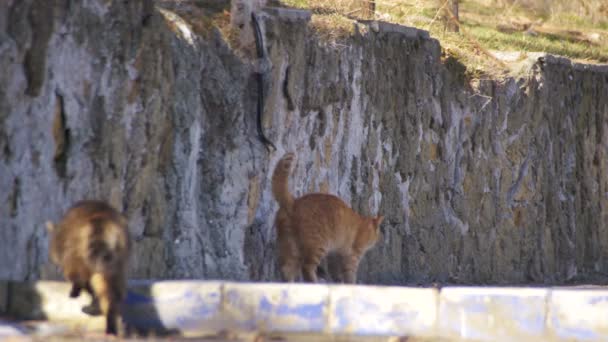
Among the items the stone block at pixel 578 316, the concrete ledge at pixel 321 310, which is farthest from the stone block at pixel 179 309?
the stone block at pixel 578 316

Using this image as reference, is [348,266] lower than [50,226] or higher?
lower

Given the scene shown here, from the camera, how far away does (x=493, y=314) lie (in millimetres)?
7879

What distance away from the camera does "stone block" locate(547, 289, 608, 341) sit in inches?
299

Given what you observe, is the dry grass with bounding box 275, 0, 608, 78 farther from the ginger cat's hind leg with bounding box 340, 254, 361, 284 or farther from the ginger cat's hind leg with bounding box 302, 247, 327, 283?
the ginger cat's hind leg with bounding box 302, 247, 327, 283

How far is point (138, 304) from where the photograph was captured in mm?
7816

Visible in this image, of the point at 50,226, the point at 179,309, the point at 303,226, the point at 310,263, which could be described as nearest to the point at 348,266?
the point at 310,263

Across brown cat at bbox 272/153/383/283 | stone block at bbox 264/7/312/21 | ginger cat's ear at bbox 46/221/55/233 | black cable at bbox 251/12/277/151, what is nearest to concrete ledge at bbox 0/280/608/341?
ginger cat's ear at bbox 46/221/55/233

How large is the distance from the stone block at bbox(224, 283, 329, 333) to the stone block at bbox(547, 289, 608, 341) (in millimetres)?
1491

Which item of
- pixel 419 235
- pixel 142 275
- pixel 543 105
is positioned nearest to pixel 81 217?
pixel 142 275

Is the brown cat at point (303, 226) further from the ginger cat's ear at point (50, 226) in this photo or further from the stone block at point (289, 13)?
the ginger cat's ear at point (50, 226)

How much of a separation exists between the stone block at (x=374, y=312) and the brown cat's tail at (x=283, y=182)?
283 centimetres

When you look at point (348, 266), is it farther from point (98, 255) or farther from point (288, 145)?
point (98, 255)

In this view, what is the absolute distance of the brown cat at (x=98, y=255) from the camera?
724 cm

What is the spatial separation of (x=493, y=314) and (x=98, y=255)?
8.56 feet
